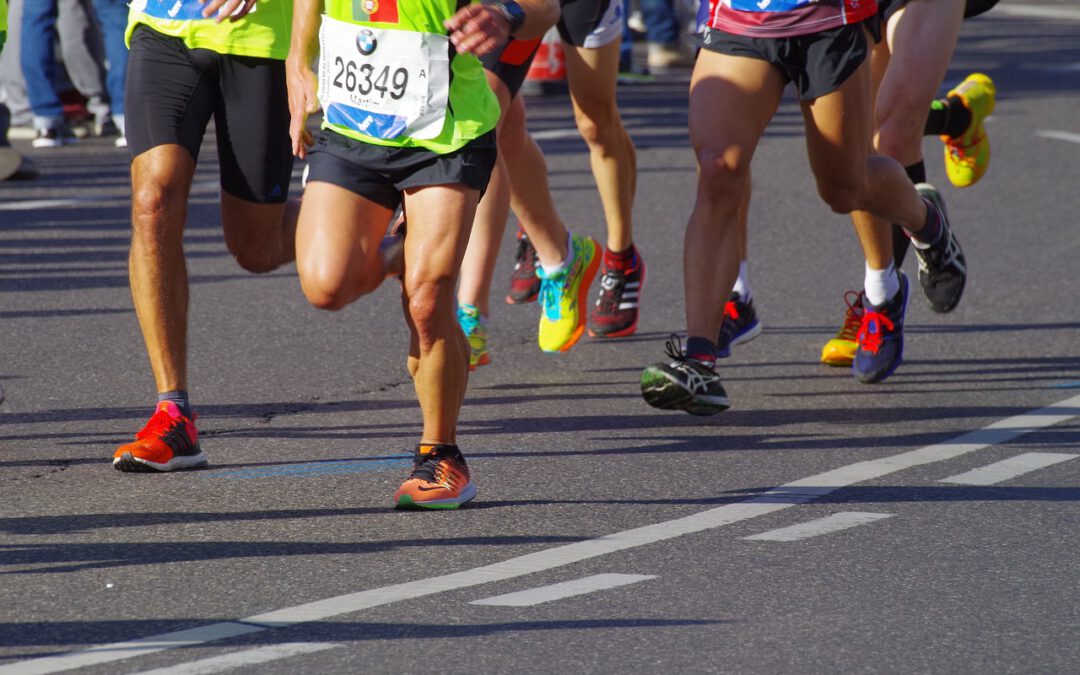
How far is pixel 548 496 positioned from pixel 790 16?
180cm

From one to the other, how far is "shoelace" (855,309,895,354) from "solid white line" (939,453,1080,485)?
3.86ft

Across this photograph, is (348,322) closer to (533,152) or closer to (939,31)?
(533,152)

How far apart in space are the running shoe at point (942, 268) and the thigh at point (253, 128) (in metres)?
2.58

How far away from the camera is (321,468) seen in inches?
224

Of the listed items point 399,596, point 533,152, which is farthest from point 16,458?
point 533,152

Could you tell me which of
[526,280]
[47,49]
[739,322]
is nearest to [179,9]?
[526,280]

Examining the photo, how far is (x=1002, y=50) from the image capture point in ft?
75.2

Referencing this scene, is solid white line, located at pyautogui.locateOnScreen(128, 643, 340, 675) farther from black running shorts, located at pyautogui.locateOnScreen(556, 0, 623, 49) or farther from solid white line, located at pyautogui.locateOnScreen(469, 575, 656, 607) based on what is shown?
black running shorts, located at pyautogui.locateOnScreen(556, 0, 623, 49)

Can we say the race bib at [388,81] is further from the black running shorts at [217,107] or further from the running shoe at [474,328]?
the running shoe at [474,328]

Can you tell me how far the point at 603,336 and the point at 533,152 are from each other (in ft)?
3.02

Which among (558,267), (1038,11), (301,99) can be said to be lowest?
(1038,11)

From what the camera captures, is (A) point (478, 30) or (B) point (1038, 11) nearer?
(A) point (478, 30)

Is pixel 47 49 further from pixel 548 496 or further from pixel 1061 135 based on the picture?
pixel 548 496

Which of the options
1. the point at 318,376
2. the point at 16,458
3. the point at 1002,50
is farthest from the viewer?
the point at 1002,50
